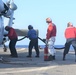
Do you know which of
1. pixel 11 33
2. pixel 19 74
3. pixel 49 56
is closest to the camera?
pixel 19 74

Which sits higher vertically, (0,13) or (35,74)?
(0,13)

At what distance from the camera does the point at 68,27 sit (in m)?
17.2

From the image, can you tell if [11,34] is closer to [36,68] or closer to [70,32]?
[70,32]

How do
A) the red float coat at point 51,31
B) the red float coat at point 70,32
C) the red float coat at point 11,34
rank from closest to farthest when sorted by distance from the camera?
the red float coat at point 51,31 → the red float coat at point 70,32 → the red float coat at point 11,34

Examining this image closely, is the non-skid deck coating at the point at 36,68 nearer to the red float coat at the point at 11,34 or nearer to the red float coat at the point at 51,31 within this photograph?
the red float coat at the point at 51,31

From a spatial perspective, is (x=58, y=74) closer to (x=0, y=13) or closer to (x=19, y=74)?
(x=19, y=74)

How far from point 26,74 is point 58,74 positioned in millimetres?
1029

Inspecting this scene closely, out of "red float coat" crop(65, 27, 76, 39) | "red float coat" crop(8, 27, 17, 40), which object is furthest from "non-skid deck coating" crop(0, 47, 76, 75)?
"red float coat" crop(8, 27, 17, 40)

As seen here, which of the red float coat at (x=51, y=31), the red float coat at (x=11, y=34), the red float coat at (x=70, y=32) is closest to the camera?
the red float coat at (x=51, y=31)

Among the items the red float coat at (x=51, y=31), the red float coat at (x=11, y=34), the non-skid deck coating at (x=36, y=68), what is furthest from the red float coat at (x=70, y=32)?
the red float coat at (x=11, y=34)

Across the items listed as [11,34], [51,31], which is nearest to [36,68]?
[51,31]

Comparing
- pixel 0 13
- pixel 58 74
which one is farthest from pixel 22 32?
pixel 58 74

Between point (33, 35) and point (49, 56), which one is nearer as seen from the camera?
point (49, 56)

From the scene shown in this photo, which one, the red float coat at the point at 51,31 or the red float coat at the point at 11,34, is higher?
the red float coat at the point at 51,31
